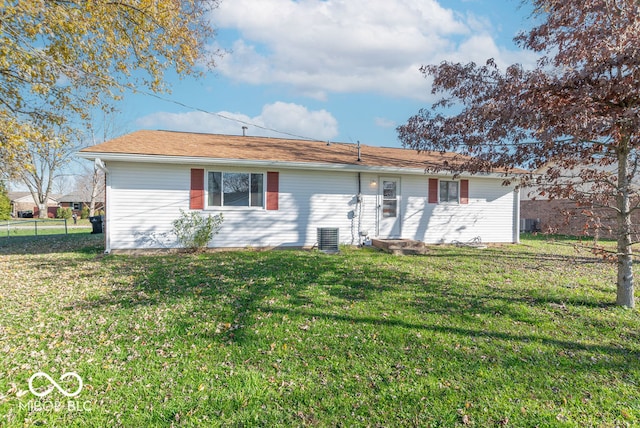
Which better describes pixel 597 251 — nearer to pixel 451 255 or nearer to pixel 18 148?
pixel 451 255

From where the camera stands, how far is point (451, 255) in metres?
8.88

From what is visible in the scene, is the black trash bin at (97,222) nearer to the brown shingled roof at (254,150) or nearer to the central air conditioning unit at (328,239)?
the brown shingled roof at (254,150)

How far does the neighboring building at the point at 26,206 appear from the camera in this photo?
42.4m

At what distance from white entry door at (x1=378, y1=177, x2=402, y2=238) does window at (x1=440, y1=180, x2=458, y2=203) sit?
1.74m

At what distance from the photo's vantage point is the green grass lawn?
99.9 inches

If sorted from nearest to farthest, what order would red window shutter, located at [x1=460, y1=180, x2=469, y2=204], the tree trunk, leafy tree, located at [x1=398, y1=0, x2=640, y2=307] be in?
leafy tree, located at [x1=398, y1=0, x2=640, y2=307] → the tree trunk → red window shutter, located at [x1=460, y1=180, x2=469, y2=204]

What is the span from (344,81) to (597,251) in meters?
14.6

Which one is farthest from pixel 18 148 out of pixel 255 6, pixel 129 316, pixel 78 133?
pixel 255 6

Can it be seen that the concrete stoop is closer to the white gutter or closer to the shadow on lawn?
Answer: the shadow on lawn

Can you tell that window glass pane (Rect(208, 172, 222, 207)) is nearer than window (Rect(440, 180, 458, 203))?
Yes

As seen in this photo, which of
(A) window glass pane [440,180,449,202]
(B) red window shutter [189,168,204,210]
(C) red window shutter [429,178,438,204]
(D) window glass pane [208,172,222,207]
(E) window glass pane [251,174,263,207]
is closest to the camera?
(B) red window shutter [189,168,204,210]
